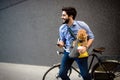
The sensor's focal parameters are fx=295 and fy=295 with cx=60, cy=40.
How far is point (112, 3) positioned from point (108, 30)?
30.6 inches

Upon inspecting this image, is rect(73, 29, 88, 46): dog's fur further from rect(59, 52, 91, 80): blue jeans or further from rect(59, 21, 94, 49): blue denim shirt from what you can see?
rect(59, 52, 91, 80): blue jeans

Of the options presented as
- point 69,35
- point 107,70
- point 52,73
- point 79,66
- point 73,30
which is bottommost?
point 52,73

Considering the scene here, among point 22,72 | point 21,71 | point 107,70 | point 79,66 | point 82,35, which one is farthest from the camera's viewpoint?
point 21,71

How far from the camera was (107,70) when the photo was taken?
690cm

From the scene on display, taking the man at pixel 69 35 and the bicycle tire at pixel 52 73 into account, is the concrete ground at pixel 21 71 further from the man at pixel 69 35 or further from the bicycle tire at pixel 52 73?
the man at pixel 69 35

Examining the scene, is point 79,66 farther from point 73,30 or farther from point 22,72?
point 22,72

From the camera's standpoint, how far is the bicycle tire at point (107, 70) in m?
6.89

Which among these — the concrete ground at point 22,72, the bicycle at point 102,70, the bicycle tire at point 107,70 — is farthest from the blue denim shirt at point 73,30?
the concrete ground at point 22,72

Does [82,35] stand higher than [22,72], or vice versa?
[82,35]

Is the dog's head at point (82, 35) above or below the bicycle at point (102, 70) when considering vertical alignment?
above

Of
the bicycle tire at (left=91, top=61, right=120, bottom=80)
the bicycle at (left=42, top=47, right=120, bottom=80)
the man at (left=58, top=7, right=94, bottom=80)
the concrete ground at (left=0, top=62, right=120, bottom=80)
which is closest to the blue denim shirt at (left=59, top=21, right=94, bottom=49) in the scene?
the man at (left=58, top=7, right=94, bottom=80)

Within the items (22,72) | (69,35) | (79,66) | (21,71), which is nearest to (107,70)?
(79,66)

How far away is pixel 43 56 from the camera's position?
955cm

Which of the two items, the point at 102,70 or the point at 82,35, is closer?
the point at 82,35
